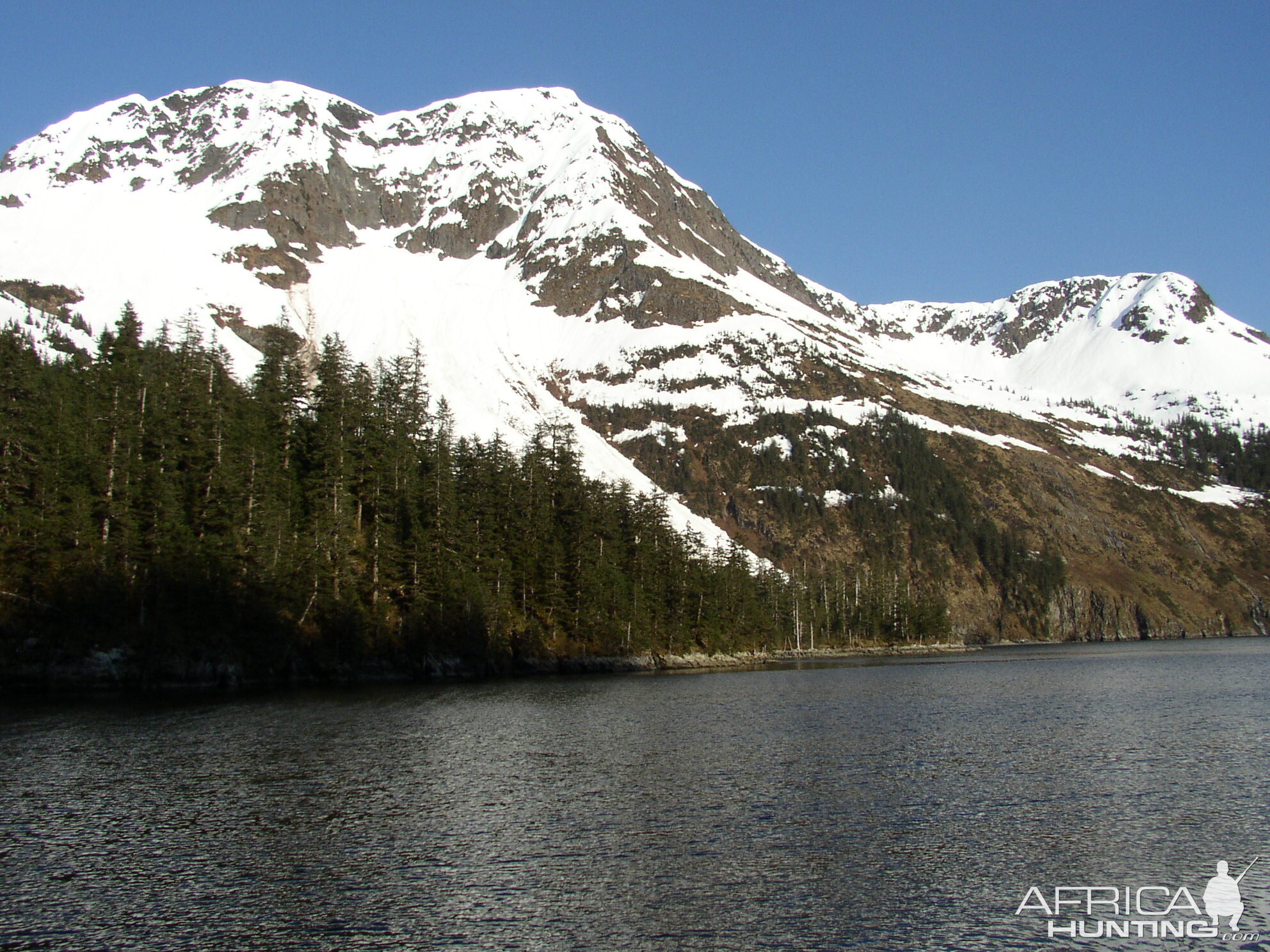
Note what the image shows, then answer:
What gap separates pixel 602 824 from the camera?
3108 cm

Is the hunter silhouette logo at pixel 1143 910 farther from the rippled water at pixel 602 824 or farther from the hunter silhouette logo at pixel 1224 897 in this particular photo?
the rippled water at pixel 602 824

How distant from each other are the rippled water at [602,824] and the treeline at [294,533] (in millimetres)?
16308

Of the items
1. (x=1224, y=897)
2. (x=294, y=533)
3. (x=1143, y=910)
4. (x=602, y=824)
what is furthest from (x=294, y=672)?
(x=1224, y=897)

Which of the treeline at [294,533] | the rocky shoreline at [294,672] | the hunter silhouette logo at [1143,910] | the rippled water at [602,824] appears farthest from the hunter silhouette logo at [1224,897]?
the treeline at [294,533]

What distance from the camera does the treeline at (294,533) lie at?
72625mm

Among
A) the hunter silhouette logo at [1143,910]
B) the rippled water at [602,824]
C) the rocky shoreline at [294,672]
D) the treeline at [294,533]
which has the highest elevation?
the treeline at [294,533]

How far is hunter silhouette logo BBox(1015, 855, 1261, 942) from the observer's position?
21.2 meters

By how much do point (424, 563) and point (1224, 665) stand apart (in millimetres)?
83222

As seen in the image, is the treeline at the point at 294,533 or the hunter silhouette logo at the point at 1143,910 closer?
the hunter silhouette logo at the point at 1143,910

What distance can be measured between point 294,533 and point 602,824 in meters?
62.2

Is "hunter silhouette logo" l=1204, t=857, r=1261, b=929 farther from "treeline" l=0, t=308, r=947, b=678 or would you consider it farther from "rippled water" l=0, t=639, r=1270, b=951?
"treeline" l=0, t=308, r=947, b=678

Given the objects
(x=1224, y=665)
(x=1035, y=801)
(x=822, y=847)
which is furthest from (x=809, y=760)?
(x=1224, y=665)

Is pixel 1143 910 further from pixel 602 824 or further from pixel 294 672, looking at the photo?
pixel 294 672

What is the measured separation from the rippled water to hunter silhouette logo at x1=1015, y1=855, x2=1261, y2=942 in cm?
46
